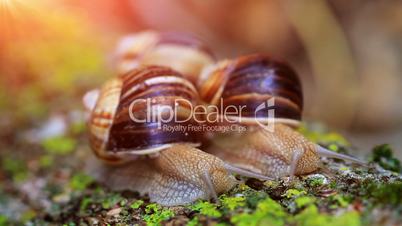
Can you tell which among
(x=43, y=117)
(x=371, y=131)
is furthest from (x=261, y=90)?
(x=371, y=131)

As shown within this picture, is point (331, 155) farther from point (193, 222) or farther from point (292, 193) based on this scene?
point (193, 222)

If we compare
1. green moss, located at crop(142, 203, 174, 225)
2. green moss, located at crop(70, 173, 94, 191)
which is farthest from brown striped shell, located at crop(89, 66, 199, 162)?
green moss, located at crop(70, 173, 94, 191)

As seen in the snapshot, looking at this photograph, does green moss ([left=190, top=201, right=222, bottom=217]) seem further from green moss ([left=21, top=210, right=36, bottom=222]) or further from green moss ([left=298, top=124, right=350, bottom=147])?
green moss ([left=21, top=210, right=36, bottom=222])

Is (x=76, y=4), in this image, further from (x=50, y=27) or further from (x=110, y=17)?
(x=50, y=27)

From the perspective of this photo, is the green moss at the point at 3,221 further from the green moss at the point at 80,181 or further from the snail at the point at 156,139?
the snail at the point at 156,139

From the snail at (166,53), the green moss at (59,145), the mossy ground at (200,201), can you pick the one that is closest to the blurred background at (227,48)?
the green moss at (59,145)

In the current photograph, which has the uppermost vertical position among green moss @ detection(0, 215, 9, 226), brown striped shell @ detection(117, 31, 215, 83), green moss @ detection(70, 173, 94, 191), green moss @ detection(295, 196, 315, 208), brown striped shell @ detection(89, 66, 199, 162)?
brown striped shell @ detection(117, 31, 215, 83)
